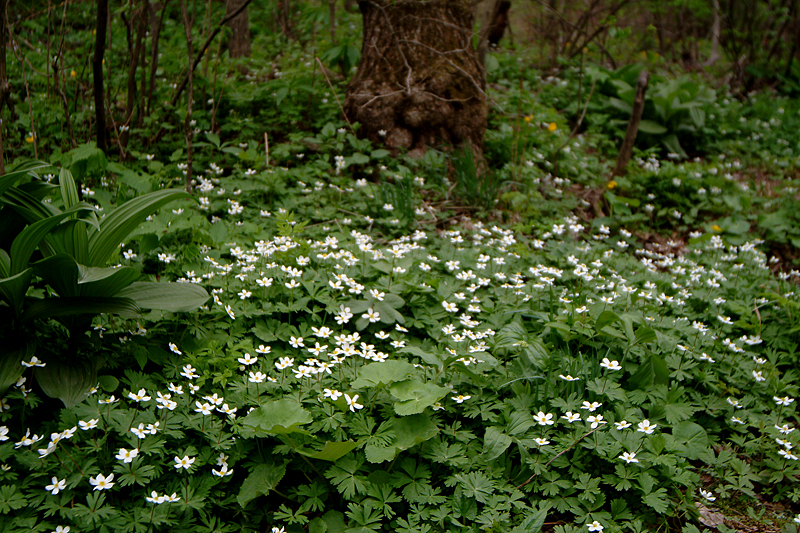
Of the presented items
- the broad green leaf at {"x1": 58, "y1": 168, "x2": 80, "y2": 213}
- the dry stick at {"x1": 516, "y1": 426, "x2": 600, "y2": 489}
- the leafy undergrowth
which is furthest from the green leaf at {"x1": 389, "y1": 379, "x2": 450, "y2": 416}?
the broad green leaf at {"x1": 58, "y1": 168, "x2": 80, "y2": 213}

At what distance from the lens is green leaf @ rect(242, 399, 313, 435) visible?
74.6 inches

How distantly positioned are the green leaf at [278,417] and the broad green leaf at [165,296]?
1.76 ft

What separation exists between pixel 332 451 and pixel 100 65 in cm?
302

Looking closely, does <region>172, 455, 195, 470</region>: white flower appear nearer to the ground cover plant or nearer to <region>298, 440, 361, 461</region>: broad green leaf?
the ground cover plant

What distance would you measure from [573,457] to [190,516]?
→ 4.65 feet

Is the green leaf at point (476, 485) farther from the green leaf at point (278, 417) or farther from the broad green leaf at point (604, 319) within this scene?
the broad green leaf at point (604, 319)

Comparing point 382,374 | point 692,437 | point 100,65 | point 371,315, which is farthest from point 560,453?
point 100,65

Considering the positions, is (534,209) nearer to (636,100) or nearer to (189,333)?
(636,100)

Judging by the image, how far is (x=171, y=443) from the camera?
6.45 feet

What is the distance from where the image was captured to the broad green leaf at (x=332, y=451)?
6.13 feet

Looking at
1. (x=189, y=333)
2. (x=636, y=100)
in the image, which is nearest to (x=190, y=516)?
(x=189, y=333)

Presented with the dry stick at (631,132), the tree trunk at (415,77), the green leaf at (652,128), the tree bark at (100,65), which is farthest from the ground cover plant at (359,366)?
the green leaf at (652,128)

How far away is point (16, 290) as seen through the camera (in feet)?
6.45

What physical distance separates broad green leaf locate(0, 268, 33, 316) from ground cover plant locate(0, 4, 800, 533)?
0.01 metres
